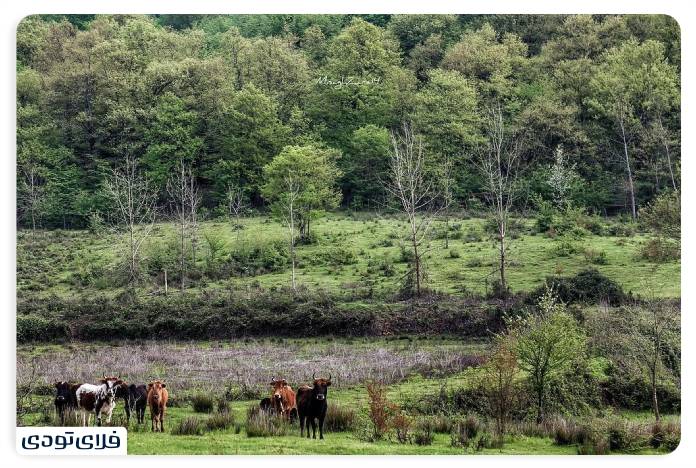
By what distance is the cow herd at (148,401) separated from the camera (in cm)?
2686

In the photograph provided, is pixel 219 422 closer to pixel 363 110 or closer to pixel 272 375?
pixel 272 375

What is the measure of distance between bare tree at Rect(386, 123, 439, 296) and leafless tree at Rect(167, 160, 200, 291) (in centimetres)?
845

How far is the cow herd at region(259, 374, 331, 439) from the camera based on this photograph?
87.7 feet

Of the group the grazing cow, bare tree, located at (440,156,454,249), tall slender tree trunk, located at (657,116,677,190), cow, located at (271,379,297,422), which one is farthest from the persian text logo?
tall slender tree trunk, located at (657,116,677,190)

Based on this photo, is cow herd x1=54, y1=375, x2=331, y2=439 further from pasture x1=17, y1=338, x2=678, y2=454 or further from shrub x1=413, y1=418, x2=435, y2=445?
shrub x1=413, y1=418, x2=435, y2=445

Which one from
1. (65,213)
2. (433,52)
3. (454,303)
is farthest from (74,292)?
(433,52)

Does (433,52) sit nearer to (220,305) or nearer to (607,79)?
(607,79)

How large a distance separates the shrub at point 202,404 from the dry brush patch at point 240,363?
119 centimetres

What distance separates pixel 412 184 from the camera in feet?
147

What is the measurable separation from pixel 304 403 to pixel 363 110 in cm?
1998

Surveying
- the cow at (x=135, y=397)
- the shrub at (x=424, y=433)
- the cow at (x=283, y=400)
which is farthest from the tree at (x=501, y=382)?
the cow at (x=135, y=397)

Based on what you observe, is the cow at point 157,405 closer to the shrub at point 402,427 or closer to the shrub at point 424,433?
the shrub at point 402,427

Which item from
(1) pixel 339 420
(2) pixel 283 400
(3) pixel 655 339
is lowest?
(1) pixel 339 420

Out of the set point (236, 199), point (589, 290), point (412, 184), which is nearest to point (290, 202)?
point (236, 199)
